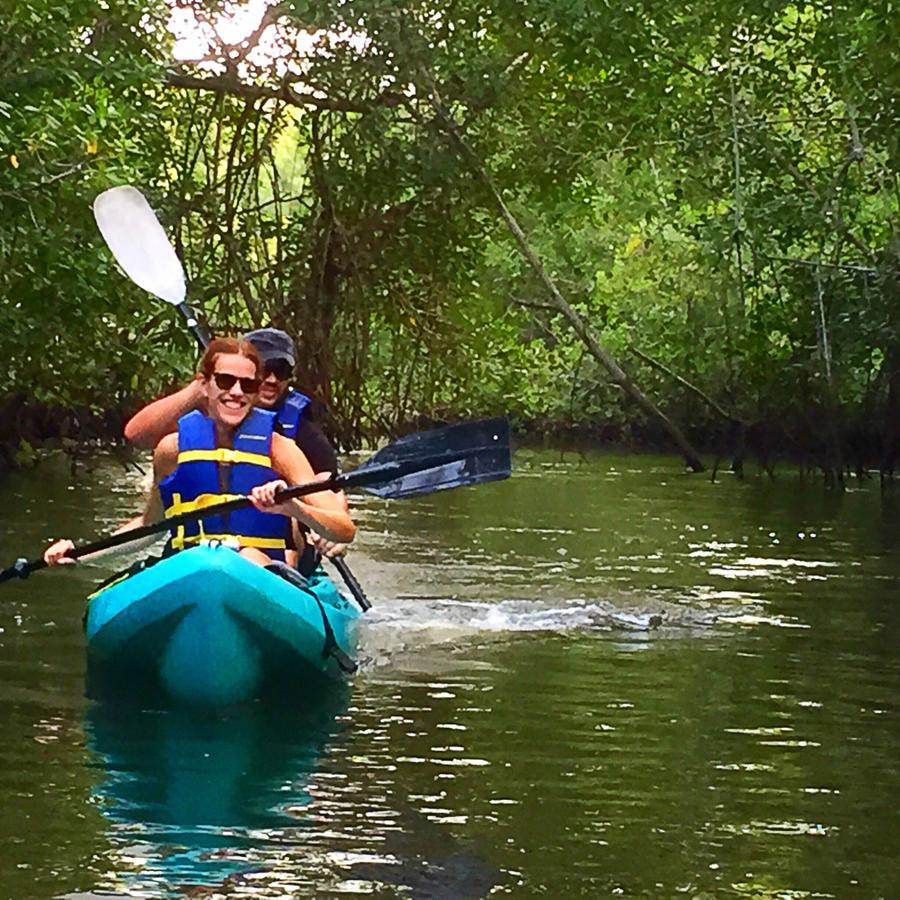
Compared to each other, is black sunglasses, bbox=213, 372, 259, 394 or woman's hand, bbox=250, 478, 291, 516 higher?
black sunglasses, bbox=213, 372, 259, 394

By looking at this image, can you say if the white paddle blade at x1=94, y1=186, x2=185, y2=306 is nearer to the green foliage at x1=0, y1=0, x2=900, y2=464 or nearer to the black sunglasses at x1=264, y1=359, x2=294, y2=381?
the black sunglasses at x1=264, y1=359, x2=294, y2=381

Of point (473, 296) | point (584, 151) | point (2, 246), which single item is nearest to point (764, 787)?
point (2, 246)

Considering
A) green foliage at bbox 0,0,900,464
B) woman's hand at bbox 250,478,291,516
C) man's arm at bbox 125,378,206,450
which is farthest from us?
green foliage at bbox 0,0,900,464

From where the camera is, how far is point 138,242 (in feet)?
30.7

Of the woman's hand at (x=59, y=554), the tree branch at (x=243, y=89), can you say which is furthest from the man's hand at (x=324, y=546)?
the tree branch at (x=243, y=89)

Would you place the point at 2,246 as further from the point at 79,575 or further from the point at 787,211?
the point at 787,211

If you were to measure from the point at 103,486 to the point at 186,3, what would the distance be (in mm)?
4166

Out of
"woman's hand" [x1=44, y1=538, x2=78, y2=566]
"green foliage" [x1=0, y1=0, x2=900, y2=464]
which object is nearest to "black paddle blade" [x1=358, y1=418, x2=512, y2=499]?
"woman's hand" [x1=44, y1=538, x2=78, y2=566]

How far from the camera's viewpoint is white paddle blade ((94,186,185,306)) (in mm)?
9156

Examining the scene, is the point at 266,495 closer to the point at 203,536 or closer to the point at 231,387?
the point at 231,387

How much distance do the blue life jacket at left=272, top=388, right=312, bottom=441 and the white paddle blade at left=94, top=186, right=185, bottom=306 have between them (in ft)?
6.31

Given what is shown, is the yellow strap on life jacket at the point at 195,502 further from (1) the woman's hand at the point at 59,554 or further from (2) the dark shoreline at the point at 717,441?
(2) the dark shoreline at the point at 717,441

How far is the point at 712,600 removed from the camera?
10.0 meters

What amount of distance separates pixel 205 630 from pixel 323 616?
0.53 m
